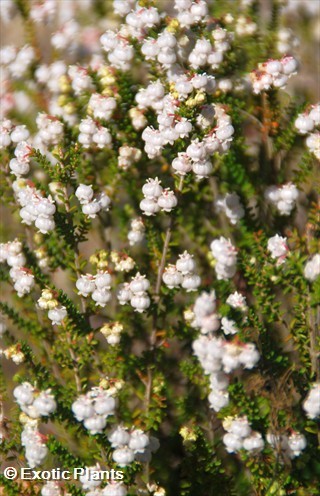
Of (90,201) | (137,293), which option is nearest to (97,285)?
(137,293)

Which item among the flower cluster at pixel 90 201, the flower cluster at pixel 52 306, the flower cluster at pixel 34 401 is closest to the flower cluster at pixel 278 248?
the flower cluster at pixel 90 201

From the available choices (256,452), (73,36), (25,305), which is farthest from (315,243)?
(73,36)

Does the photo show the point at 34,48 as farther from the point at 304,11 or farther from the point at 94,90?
the point at 304,11

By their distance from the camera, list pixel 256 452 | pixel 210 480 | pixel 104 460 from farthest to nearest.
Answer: pixel 210 480 < pixel 104 460 < pixel 256 452

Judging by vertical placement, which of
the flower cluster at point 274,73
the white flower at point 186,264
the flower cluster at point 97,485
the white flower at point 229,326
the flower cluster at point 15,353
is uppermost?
the flower cluster at point 274,73

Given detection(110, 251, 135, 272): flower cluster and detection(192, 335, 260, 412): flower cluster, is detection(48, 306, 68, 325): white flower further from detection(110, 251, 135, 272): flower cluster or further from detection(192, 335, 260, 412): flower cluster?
detection(192, 335, 260, 412): flower cluster

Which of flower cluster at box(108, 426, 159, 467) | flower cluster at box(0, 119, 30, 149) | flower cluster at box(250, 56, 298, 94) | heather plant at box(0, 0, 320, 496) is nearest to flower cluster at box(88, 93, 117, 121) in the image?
heather plant at box(0, 0, 320, 496)

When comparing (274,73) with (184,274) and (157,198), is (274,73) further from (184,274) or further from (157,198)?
(184,274)

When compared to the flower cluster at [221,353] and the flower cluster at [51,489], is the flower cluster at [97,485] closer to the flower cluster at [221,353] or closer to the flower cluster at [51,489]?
the flower cluster at [51,489]
